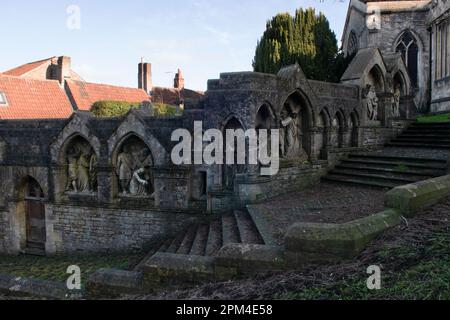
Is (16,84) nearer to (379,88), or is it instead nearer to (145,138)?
(145,138)

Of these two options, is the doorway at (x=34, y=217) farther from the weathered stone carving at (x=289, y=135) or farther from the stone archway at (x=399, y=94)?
the stone archway at (x=399, y=94)

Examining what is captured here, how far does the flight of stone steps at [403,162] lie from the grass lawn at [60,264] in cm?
628

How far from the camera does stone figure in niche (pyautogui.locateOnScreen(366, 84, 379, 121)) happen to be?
1294 cm

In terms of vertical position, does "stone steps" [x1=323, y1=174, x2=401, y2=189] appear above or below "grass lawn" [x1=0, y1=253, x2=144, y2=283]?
above

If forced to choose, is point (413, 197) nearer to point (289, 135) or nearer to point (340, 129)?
point (289, 135)

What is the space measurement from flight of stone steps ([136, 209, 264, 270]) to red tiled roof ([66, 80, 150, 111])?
2106cm

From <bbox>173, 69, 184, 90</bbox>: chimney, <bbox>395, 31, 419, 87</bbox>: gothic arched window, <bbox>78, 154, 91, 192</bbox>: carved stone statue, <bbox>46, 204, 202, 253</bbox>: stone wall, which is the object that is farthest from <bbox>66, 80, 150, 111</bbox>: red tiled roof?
<bbox>395, 31, 419, 87</bbox>: gothic arched window

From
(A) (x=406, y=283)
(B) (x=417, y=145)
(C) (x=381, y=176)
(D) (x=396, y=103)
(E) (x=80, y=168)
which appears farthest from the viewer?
(D) (x=396, y=103)

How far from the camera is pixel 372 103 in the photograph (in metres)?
13.1

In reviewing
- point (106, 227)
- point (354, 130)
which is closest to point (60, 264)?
point (106, 227)

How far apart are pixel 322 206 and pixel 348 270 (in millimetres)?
3771

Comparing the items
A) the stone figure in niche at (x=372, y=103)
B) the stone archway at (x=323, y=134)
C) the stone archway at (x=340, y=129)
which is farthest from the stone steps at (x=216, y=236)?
the stone figure in niche at (x=372, y=103)

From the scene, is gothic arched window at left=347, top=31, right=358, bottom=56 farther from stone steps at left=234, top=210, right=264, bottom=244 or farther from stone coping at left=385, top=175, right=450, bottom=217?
stone coping at left=385, top=175, right=450, bottom=217

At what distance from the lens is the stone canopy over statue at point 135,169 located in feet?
34.1
